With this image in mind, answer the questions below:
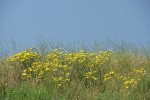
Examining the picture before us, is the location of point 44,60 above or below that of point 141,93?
above

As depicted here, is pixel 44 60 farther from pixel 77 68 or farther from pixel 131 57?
pixel 131 57

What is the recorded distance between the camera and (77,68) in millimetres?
8047

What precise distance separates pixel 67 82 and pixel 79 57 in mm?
977

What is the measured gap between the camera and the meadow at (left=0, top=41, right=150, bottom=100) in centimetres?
639

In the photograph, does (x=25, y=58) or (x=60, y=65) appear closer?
(x=60, y=65)

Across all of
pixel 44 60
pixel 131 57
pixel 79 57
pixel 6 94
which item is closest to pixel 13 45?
pixel 44 60

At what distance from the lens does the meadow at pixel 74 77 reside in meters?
6.39

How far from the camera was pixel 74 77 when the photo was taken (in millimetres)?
7793

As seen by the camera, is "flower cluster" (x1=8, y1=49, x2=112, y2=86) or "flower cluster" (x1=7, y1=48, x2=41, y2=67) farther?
"flower cluster" (x1=7, y1=48, x2=41, y2=67)

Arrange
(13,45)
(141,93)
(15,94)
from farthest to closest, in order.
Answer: (13,45)
(141,93)
(15,94)

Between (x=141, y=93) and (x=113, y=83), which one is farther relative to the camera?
(x=113, y=83)

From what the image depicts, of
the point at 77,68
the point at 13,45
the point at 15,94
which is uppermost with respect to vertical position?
the point at 13,45

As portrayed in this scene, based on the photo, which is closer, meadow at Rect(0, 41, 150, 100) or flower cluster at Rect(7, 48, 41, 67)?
meadow at Rect(0, 41, 150, 100)

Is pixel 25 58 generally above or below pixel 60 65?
above
